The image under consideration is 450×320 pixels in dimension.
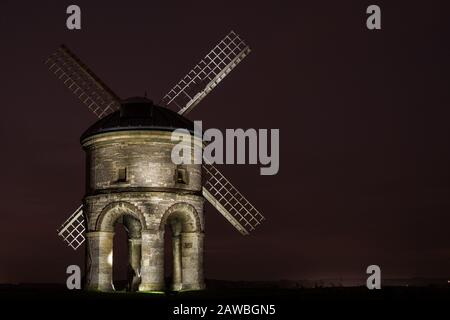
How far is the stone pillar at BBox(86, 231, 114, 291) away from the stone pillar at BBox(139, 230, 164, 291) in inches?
68.4

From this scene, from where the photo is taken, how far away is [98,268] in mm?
34781

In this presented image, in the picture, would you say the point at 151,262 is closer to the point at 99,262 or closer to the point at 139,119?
the point at 99,262

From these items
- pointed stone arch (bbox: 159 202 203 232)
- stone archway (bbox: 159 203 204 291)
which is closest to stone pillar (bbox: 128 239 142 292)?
stone archway (bbox: 159 203 204 291)

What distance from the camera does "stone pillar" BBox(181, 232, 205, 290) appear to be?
3584 cm

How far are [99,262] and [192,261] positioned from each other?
14.0 feet

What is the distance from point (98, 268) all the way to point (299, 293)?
354 inches

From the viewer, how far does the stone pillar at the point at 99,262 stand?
34781 mm

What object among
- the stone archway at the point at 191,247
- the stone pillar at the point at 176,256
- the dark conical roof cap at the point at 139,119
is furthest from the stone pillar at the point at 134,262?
the dark conical roof cap at the point at 139,119

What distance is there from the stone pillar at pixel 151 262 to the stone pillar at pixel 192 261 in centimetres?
185

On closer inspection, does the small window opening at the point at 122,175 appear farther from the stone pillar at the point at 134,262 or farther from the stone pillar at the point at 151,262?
the stone pillar at the point at 134,262

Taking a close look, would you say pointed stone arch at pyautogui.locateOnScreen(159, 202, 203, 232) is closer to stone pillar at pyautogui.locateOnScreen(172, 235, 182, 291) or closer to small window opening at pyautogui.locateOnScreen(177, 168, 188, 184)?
small window opening at pyautogui.locateOnScreen(177, 168, 188, 184)
